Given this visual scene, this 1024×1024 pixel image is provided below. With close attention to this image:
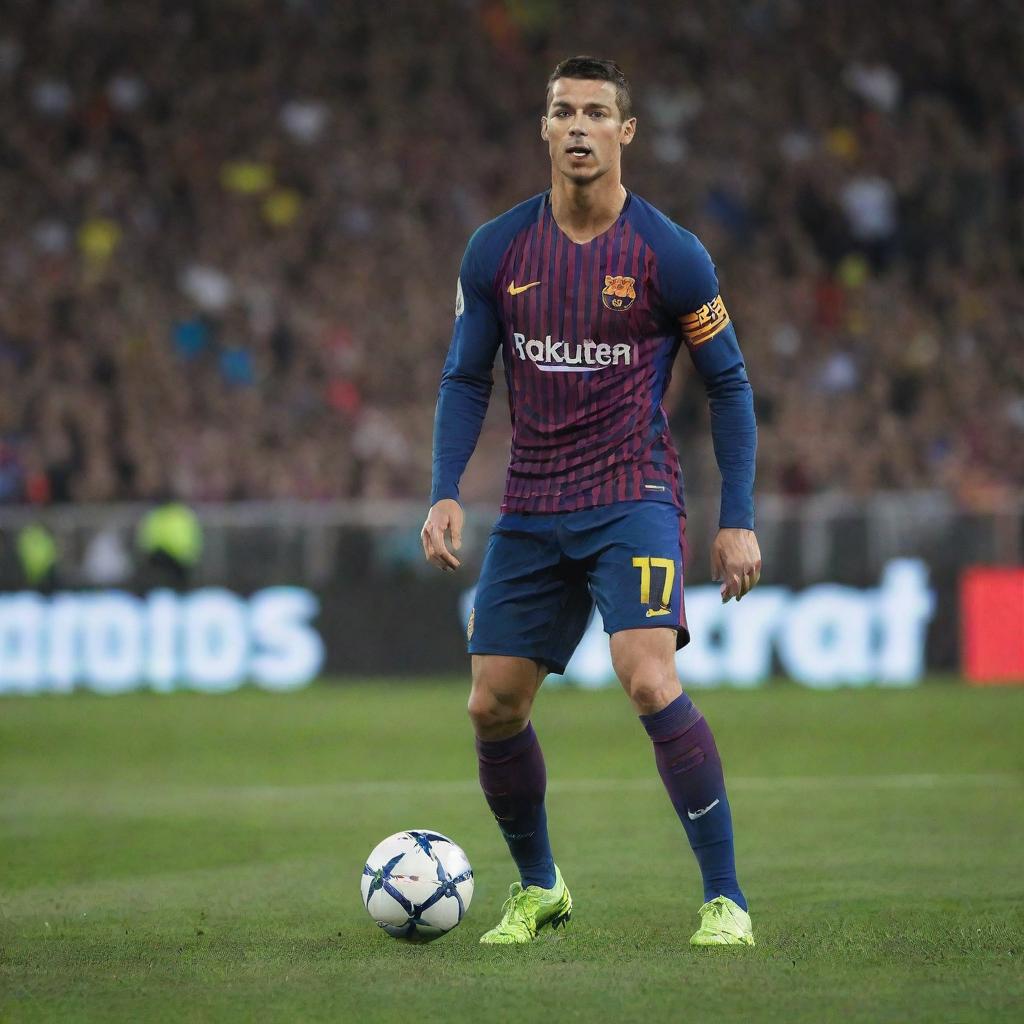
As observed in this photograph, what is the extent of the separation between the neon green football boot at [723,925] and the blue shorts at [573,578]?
2.31 feet

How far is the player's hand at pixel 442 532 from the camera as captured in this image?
17.5 feet

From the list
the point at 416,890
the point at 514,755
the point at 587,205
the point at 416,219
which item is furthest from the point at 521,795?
the point at 416,219

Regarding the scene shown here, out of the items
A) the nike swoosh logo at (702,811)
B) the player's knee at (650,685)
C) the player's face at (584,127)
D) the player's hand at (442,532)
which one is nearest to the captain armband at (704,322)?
the player's face at (584,127)

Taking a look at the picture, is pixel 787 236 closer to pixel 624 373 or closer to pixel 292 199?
pixel 292 199

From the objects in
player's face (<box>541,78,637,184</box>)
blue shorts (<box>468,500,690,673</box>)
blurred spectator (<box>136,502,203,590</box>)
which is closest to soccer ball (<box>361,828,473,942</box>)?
blue shorts (<box>468,500,690,673</box>)

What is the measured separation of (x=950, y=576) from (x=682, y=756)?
11.4 meters

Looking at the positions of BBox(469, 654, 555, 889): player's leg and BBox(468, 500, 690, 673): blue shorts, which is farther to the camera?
BBox(469, 654, 555, 889): player's leg

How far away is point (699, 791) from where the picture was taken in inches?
203

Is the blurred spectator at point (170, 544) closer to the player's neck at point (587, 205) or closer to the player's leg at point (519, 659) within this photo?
the player's leg at point (519, 659)

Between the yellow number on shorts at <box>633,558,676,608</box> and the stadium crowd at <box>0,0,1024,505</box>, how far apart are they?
1138 cm

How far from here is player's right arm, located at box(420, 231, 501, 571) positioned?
5.41m

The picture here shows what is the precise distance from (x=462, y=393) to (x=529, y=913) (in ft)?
4.84

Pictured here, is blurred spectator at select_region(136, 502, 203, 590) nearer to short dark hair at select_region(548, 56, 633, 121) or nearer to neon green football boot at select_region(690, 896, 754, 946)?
short dark hair at select_region(548, 56, 633, 121)

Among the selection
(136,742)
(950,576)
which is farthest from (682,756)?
(950,576)
